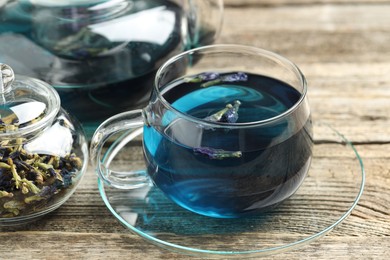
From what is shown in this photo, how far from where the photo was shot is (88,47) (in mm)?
1022

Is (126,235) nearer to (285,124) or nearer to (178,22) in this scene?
(285,124)

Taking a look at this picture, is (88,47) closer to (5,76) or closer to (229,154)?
(5,76)

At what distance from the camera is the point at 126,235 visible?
2.86 ft

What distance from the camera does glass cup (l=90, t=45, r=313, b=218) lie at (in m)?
0.79

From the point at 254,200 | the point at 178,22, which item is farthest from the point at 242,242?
the point at 178,22

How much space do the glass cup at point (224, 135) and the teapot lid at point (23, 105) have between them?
0.07 m

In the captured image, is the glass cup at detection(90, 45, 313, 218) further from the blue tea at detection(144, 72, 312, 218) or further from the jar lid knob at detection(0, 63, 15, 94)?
the jar lid knob at detection(0, 63, 15, 94)

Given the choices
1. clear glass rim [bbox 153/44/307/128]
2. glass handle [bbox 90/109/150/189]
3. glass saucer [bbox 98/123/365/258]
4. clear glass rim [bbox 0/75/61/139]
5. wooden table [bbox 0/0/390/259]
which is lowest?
wooden table [bbox 0/0/390/259]

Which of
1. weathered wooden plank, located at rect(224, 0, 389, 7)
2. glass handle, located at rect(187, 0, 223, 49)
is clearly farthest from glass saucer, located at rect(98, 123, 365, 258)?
weathered wooden plank, located at rect(224, 0, 389, 7)

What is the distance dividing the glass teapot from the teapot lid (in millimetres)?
103

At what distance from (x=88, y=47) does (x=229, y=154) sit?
337 millimetres

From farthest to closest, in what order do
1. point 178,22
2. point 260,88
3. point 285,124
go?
point 178,22 → point 260,88 → point 285,124

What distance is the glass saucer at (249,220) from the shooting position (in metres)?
0.84

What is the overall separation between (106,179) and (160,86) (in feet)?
0.45
